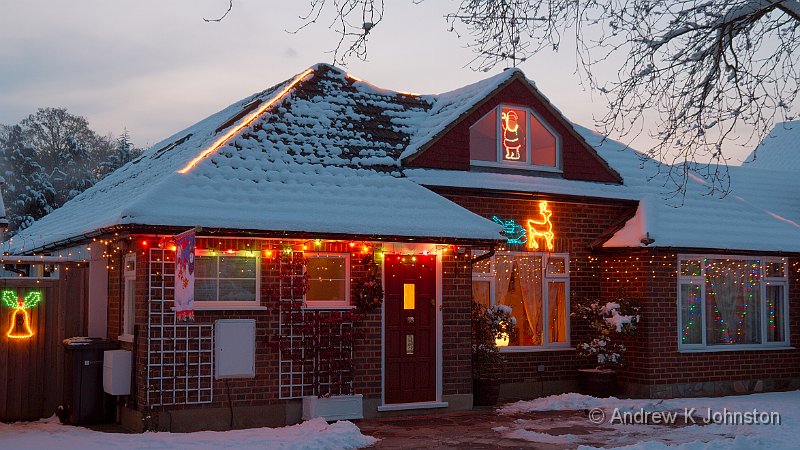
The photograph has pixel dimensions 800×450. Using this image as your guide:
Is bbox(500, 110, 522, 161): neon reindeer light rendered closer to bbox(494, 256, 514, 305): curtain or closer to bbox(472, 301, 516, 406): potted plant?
bbox(494, 256, 514, 305): curtain

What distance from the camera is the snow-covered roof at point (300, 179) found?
41.8 ft

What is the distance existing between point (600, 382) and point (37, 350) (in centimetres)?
919

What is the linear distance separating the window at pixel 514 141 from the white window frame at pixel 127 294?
20.1 feet

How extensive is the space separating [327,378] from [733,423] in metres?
5.97

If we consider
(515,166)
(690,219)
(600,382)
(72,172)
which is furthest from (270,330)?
(72,172)

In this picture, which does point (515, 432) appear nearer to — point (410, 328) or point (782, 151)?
point (410, 328)

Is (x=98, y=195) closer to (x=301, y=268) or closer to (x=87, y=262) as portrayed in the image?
(x=87, y=262)

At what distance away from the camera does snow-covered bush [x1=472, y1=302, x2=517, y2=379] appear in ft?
49.6

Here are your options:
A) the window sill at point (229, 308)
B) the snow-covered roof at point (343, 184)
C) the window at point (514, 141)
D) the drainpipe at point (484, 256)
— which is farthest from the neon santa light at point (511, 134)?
the window sill at point (229, 308)

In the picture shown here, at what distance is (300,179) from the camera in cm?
1404

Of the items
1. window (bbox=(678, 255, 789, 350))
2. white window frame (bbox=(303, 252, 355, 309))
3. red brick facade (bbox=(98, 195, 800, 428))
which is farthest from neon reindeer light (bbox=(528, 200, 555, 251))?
white window frame (bbox=(303, 252, 355, 309))

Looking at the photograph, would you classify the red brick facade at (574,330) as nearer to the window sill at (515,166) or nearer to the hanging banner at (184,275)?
the window sill at (515,166)

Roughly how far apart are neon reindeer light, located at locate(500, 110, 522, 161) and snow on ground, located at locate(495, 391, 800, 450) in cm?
434

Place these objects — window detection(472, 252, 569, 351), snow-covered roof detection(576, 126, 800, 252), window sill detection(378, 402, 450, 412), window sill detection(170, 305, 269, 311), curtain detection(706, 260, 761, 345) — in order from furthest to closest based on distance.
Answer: curtain detection(706, 260, 761, 345) < snow-covered roof detection(576, 126, 800, 252) < window detection(472, 252, 569, 351) < window sill detection(378, 402, 450, 412) < window sill detection(170, 305, 269, 311)
